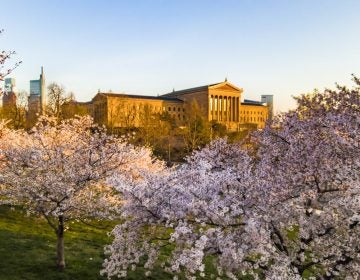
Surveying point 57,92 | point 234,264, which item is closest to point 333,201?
point 234,264

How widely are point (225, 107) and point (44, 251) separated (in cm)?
16421

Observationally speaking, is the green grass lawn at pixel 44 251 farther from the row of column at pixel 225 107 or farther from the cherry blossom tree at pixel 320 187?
the row of column at pixel 225 107

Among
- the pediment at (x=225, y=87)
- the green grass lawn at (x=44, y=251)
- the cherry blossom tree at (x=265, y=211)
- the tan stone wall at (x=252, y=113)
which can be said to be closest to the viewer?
the cherry blossom tree at (x=265, y=211)

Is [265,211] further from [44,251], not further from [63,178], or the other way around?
[44,251]

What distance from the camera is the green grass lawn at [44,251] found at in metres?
16.3

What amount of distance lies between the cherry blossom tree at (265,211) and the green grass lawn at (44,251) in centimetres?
523

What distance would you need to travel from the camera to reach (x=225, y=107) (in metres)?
180

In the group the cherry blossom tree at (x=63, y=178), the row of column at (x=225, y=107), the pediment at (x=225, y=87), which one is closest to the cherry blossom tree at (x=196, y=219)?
the cherry blossom tree at (x=63, y=178)

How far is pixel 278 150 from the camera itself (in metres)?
13.2

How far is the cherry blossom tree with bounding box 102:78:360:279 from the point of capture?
32.9 ft

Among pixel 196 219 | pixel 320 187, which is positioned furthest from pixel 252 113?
pixel 196 219

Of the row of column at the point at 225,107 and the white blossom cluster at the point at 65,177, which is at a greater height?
the row of column at the point at 225,107

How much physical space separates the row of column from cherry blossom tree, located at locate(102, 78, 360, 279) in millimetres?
160687

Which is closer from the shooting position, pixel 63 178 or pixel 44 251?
pixel 63 178
